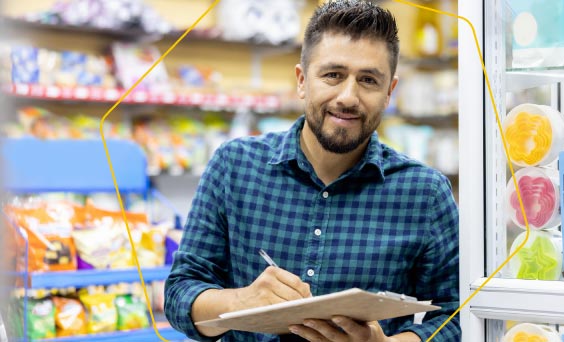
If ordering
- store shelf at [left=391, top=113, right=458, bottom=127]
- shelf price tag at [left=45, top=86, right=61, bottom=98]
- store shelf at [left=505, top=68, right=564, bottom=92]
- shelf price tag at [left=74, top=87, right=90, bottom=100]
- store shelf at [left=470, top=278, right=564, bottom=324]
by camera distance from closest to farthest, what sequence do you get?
store shelf at [left=470, top=278, right=564, bottom=324] → store shelf at [left=505, top=68, right=564, bottom=92] → shelf price tag at [left=45, top=86, right=61, bottom=98] → shelf price tag at [left=74, top=87, right=90, bottom=100] → store shelf at [left=391, top=113, right=458, bottom=127]

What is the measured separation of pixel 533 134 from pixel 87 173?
6.45 feet

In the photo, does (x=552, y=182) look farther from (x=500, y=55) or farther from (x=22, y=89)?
(x=22, y=89)

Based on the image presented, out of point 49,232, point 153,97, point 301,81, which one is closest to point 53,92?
point 153,97

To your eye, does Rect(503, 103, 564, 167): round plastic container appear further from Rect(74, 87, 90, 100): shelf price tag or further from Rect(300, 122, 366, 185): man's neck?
Rect(74, 87, 90, 100): shelf price tag

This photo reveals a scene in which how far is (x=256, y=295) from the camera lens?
1580 mm

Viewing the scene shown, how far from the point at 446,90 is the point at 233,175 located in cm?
451

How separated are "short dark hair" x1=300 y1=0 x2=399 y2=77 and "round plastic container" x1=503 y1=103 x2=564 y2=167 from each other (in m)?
0.43

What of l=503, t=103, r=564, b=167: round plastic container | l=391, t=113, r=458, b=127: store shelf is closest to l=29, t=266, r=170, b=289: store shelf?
l=503, t=103, r=564, b=167: round plastic container

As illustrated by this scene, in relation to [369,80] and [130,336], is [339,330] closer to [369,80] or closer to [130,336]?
[369,80]

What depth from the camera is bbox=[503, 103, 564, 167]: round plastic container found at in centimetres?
146

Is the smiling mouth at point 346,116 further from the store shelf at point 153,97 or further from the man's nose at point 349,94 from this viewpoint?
the store shelf at point 153,97

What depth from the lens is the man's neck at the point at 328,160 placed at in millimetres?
1896

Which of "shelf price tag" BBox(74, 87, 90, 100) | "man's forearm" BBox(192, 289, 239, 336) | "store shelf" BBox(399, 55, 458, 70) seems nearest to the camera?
"man's forearm" BBox(192, 289, 239, 336)

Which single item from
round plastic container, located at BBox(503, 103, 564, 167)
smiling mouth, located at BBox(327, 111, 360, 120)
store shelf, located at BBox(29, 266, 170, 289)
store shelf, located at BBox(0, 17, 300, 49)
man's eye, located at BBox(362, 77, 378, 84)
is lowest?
store shelf, located at BBox(29, 266, 170, 289)
